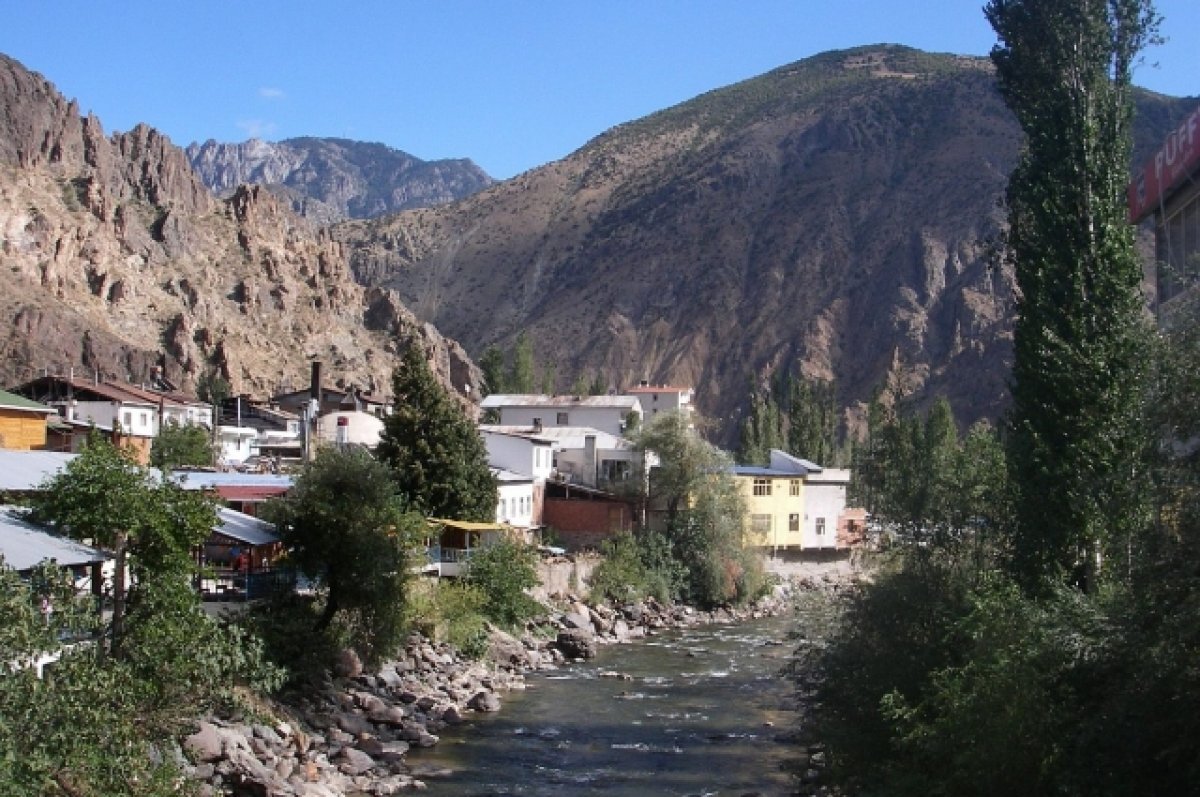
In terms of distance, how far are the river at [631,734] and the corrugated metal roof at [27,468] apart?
417 inches

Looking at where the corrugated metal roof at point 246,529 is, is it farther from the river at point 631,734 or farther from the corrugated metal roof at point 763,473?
the corrugated metal roof at point 763,473

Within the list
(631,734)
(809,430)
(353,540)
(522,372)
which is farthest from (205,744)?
(522,372)

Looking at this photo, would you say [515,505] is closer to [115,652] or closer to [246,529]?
[246,529]

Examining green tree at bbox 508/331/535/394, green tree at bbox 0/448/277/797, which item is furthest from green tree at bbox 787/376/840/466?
green tree at bbox 0/448/277/797

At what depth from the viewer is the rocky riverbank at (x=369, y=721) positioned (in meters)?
24.1

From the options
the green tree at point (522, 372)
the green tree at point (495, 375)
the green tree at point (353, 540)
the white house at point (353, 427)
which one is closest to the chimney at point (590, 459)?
the white house at point (353, 427)

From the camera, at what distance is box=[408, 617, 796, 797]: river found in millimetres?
27422

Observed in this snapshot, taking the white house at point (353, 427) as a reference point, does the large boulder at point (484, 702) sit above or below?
below

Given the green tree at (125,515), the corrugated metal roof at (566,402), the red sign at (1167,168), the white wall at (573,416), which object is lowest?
the green tree at (125,515)

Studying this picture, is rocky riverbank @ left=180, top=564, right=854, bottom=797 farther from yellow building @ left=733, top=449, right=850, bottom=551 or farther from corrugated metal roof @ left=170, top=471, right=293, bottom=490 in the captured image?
yellow building @ left=733, top=449, right=850, bottom=551

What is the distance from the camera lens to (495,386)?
106 meters

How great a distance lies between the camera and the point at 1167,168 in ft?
84.0

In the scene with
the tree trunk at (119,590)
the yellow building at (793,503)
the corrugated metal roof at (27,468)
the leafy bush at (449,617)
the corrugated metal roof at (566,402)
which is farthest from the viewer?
the corrugated metal roof at (566,402)

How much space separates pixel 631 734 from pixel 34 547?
15633 millimetres
